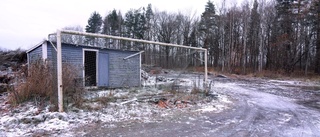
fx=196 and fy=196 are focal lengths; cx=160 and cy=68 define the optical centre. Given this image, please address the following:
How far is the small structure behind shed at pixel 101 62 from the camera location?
790 cm

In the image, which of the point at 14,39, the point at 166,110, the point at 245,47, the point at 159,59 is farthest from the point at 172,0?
the point at 166,110

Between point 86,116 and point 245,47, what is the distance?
26.2m

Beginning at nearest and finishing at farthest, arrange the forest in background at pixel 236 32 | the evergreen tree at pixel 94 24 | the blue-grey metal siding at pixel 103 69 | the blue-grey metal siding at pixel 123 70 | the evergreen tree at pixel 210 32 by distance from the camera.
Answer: the blue-grey metal siding at pixel 103 69, the blue-grey metal siding at pixel 123 70, the forest in background at pixel 236 32, the evergreen tree at pixel 210 32, the evergreen tree at pixel 94 24

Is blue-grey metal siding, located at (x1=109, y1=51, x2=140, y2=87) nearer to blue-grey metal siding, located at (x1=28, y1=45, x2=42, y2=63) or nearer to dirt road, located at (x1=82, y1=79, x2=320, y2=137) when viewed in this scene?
blue-grey metal siding, located at (x1=28, y1=45, x2=42, y2=63)

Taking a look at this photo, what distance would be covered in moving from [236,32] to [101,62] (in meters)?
23.3

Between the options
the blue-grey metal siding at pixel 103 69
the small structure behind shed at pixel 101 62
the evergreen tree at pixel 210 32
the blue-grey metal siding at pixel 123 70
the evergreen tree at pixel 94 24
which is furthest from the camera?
the evergreen tree at pixel 94 24

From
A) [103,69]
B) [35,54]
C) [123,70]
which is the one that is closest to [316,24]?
[123,70]

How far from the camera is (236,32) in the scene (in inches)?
1078

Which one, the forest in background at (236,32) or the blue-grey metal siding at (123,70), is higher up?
the forest in background at (236,32)

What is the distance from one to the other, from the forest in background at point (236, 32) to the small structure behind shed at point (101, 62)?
3.23 feet

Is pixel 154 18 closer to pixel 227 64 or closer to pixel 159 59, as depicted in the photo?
pixel 227 64

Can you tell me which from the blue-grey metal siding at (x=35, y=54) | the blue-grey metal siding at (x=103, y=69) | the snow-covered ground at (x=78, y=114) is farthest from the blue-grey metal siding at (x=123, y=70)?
the snow-covered ground at (x=78, y=114)

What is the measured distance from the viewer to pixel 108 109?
488 centimetres

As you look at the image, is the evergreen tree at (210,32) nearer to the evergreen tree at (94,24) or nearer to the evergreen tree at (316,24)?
the evergreen tree at (316,24)
